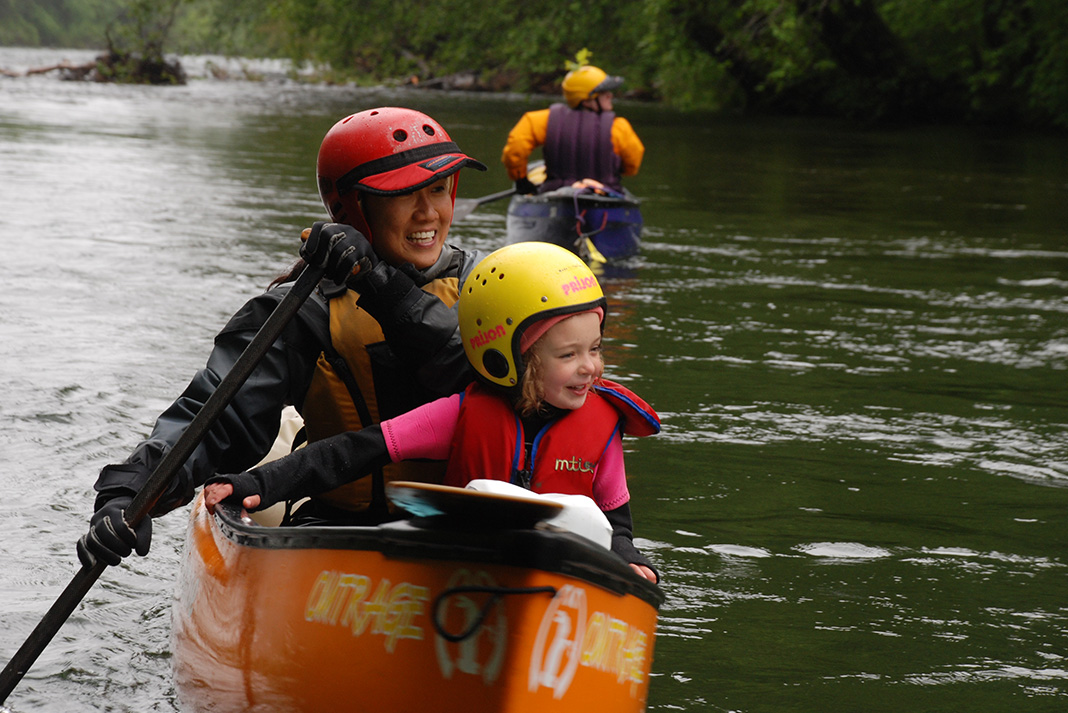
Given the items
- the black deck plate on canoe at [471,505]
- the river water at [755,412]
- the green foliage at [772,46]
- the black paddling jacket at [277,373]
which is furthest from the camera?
the green foliage at [772,46]

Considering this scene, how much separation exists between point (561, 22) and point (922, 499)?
21.0m

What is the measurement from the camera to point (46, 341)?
7488 millimetres

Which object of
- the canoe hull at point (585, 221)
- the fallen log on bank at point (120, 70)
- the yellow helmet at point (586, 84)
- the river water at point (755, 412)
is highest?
the fallen log on bank at point (120, 70)

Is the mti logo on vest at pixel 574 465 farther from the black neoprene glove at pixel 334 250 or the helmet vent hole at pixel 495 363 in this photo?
the black neoprene glove at pixel 334 250

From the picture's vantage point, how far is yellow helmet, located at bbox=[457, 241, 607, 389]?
9.32ft

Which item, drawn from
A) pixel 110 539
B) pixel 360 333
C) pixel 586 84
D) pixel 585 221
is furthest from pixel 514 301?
pixel 586 84

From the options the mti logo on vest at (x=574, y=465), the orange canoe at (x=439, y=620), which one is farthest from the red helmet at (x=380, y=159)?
the orange canoe at (x=439, y=620)

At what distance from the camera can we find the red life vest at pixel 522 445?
9.38 ft

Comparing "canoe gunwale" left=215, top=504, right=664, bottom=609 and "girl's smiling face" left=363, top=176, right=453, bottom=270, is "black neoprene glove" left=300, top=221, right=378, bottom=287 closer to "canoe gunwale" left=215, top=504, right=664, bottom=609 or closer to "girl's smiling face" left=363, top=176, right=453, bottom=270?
"girl's smiling face" left=363, top=176, right=453, bottom=270

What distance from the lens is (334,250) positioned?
2.91m

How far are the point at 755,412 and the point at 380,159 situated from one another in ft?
11.3

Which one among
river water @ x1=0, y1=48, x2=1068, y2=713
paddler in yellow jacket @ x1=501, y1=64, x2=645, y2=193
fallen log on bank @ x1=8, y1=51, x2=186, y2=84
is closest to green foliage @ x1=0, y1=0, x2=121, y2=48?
fallen log on bank @ x1=8, y1=51, x2=186, y2=84

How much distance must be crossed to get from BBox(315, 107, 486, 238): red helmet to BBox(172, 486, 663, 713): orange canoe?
910 millimetres

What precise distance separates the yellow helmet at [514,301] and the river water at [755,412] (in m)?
1.19
